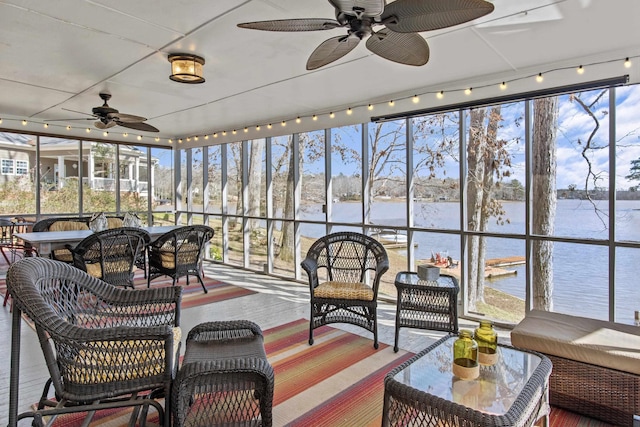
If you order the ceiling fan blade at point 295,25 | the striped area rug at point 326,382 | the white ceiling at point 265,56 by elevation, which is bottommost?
the striped area rug at point 326,382

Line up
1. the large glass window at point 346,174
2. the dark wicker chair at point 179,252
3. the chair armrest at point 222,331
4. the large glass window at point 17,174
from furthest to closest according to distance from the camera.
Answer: the large glass window at point 17,174 < the large glass window at point 346,174 < the dark wicker chair at point 179,252 < the chair armrest at point 222,331

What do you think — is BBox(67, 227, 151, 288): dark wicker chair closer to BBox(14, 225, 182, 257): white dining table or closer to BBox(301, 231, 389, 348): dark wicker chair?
BBox(14, 225, 182, 257): white dining table

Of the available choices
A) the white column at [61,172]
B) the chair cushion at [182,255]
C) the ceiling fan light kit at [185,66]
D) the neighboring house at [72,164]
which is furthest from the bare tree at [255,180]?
the white column at [61,172]

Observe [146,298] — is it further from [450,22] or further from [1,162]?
[1,162]

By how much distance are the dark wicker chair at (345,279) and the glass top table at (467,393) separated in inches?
48.0

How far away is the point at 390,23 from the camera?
1999 mm

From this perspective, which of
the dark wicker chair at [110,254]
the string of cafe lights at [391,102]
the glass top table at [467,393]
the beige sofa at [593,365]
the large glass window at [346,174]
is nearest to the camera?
the glass top table at [467,393]

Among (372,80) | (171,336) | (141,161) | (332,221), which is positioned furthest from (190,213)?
(171,336)

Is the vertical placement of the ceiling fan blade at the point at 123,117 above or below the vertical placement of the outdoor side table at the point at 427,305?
above

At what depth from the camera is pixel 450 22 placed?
1943 millimetres

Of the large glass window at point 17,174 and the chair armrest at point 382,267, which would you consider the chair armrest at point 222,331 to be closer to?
the chair armrest at point 382,267

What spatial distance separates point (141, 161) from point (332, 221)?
15.4 ft

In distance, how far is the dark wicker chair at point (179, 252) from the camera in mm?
4941

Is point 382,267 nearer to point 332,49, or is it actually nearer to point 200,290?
point 332,49
